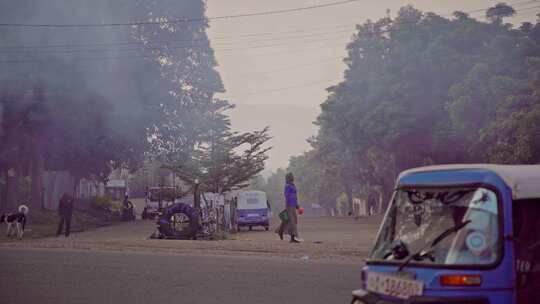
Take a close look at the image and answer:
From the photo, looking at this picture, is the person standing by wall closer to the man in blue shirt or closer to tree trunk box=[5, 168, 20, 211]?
the man in blue shirt

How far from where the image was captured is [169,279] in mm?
13977

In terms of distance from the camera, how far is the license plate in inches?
282

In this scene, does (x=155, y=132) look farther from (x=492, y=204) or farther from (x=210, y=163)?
(x=492, y=204)

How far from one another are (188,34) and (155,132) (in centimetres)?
720

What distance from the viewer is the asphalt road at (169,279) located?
11875mm

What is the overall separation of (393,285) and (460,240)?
719 mm

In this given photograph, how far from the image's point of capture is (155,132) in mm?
50812

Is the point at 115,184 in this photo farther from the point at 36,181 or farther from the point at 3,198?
the point at 36,181

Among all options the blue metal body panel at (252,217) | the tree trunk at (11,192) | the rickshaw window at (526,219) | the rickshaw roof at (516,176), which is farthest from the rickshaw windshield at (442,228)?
the tree trunk at (11,192)

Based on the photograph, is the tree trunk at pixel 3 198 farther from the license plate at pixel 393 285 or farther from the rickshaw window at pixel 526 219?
the rickshaw window at pixel 526 219

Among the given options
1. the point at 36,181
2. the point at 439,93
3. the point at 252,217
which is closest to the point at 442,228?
the point at 252,217

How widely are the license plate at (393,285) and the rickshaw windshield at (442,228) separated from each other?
220 mm

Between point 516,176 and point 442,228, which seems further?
point 442,228

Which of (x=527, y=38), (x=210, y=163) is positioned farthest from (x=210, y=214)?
(x=527, y=38)
